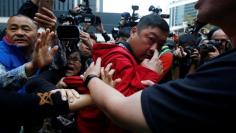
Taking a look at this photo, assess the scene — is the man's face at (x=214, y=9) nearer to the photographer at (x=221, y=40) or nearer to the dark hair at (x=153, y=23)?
the dark hair at (x=153, y=23)

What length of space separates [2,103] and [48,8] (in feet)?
2.76

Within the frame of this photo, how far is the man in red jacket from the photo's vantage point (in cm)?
199

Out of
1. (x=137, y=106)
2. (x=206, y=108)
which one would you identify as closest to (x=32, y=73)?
(x=137, y=106)

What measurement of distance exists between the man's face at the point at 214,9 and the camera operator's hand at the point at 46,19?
112 centimetres

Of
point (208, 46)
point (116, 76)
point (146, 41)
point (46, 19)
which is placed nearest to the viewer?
point (116, 76)

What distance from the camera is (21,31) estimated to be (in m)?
2.64

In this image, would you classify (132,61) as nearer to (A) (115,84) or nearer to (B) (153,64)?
(B) (153,64)

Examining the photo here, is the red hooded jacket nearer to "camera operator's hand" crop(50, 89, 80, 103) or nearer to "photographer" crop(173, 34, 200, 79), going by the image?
"camera operator's hand" crop(50, 89, 80, 103)

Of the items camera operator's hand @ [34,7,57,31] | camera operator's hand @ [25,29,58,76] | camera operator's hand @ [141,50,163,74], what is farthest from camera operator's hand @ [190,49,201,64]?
camera operator's hand @ [25,29,58,76]

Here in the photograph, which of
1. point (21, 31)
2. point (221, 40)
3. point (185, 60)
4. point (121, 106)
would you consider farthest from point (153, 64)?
point (185, 60)

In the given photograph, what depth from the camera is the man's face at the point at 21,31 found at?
262 cm

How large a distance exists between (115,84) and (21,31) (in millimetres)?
1120

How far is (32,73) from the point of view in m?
2.19

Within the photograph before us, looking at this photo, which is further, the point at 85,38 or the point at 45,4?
the point at 85,38
